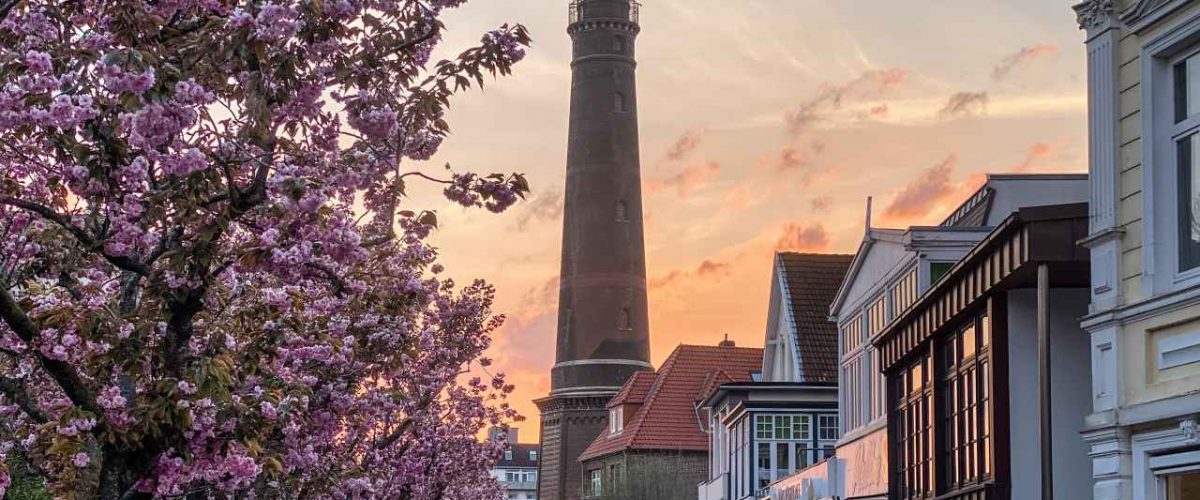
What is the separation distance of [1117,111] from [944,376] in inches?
442

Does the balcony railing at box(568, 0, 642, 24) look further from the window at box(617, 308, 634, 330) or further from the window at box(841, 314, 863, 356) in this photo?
the window at box(841, 314, 863, 356)

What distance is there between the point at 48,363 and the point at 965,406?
47.3 feet

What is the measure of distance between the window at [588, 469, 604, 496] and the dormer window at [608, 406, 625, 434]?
2.31 m

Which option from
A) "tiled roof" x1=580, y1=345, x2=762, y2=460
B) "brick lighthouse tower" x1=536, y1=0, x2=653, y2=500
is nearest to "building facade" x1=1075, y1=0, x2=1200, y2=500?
"tiled roof" x1=580, y1=345, x2=762, y2=460

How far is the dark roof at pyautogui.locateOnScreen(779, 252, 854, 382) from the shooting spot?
160 feet

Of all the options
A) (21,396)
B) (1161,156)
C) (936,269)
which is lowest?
(21,396)

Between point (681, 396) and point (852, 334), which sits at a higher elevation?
point (681, 396)

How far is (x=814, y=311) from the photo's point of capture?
161ft

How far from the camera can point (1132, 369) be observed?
13938 millimetres

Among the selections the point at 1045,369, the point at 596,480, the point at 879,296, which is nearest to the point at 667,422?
the point at 596,480

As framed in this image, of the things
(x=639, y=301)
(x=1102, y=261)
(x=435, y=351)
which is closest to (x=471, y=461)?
(x=435, y=351)

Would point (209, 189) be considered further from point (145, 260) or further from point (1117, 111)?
point (1117, 111)

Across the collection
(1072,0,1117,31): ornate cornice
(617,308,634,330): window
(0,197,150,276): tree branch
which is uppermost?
(617,308,634,330): window

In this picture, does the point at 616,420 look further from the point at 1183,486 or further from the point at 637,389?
the point at 1183,486
